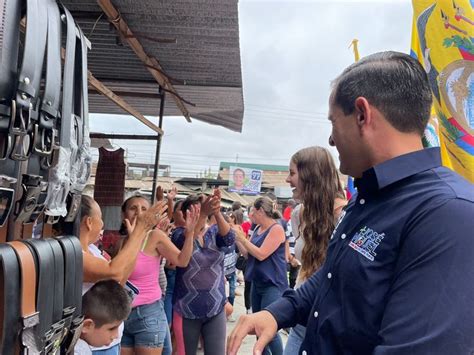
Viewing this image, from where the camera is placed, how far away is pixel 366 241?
1082 mm

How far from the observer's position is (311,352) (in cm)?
121

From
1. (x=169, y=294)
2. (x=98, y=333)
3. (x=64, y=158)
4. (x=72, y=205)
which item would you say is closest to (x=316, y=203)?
(x=98, y=333)

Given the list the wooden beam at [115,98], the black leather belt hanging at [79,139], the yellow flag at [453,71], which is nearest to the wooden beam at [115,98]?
the wooden beam at [115,98]

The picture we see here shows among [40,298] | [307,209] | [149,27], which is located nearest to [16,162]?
[40,298]

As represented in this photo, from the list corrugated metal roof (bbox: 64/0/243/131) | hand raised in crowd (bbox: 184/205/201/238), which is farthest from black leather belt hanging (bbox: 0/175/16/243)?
hand raised in crowd (bbox: 184/205/201/238)

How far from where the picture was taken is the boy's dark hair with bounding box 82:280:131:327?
2.16m

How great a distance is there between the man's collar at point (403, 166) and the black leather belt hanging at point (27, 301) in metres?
0.85

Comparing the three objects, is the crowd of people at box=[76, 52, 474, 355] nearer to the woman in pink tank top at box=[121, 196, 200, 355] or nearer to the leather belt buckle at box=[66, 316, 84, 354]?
the leather belt buckle at box=[66, 316, 84, 354]

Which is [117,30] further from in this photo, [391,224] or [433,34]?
[391,224]

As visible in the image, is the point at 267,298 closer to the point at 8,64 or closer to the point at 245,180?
the point at 8,64

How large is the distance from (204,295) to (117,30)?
225 centimetres

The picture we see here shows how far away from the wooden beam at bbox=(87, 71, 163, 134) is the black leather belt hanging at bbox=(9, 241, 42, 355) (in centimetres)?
197

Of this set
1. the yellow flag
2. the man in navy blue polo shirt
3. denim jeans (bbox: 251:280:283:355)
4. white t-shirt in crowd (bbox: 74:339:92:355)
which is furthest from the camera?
denim jeans (bbox: 251:280:283:355)

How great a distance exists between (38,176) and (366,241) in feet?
2.61
